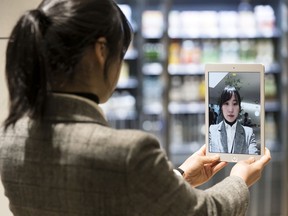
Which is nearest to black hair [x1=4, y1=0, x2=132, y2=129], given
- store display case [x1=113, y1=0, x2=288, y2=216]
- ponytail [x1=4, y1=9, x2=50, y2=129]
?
ponytail [x1=4, y1=9, x2=50, y2=129]

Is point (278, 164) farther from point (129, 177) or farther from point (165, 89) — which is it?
point (129, 177)

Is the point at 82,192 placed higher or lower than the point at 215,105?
A: lower

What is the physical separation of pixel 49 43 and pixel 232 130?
59 cm

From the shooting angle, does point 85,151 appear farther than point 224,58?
No

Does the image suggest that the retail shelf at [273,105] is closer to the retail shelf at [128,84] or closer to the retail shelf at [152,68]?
the retail shelf at [152,68]

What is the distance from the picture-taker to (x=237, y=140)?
149 cm

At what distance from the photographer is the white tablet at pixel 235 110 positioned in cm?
146

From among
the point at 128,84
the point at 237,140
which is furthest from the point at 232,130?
the point at 128,84

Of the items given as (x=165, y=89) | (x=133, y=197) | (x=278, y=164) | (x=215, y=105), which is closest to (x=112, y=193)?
(x=133, y=197)

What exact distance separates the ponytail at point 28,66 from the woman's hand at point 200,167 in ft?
1.86

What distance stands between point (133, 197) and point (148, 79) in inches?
160

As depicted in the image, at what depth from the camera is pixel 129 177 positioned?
1073 mm

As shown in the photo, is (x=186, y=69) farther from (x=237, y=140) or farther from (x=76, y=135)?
(x=76, y=135)

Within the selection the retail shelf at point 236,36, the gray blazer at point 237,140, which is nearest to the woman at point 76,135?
the gray blazer at point 237,140
